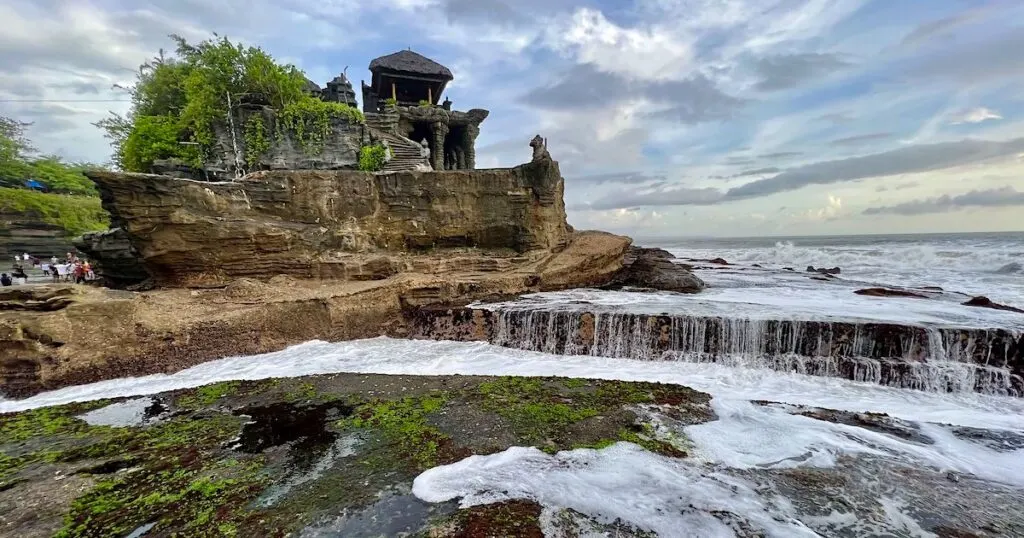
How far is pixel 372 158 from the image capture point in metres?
18.3

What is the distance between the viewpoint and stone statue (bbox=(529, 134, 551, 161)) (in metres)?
15.8

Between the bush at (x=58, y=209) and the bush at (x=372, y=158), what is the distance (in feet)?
61.0

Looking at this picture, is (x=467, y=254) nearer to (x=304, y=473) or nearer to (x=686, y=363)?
(x=686, y=363)

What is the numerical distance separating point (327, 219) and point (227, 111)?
28.6ft

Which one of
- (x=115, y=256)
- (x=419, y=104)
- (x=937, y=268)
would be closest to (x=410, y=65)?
(x=419, y=104)

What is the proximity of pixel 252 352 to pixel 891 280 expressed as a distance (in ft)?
88.7

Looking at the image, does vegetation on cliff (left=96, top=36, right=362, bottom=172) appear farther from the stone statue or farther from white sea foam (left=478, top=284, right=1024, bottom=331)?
white sea foam (left=478, top=284, right=1024, bottom=331)

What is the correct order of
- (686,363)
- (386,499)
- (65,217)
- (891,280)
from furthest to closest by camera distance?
(65,217)
(891,280)
(686,363)
(386,499)

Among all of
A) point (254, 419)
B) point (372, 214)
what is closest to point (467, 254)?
point (372, 214)

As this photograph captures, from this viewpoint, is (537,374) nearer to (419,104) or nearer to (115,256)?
(115,256)

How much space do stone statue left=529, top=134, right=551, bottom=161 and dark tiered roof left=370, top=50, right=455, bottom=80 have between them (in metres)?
13.6

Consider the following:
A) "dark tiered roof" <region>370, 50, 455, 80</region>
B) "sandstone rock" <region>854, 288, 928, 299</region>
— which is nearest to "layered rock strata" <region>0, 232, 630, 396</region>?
"sandstone rock" <region>854, 288, 928, 299</region>

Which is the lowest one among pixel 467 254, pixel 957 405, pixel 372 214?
pixel 957 405

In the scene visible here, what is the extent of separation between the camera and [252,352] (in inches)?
398
